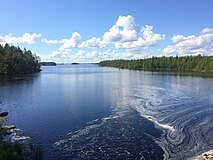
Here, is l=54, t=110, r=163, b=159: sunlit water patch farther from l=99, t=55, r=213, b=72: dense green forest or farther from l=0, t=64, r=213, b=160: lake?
l=99, t=55, r=213, b=72: dense green forest

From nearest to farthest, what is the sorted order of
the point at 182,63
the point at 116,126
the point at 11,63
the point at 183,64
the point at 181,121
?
1. the point at 116,126
2. the point at 181,121
3. the point at 11,63
4. the point at 183,64
5. the point at 182,63

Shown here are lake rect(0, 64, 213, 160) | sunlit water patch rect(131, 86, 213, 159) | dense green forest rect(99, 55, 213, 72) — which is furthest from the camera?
dense green forest rect(99, 55, 213, 72)

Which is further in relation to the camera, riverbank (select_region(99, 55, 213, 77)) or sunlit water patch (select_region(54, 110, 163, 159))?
riverbank (select_region(99, 55, 213, 77))

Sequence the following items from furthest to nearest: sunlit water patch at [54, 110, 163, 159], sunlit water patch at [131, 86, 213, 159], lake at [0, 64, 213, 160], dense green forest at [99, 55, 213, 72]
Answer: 1. dense green forest at [99, 55, 213, 72]
2. sunlit water patch at [131, 86, 213, 159]
3. lake at [0, 64, 213, 160]
4. sunlit water patch at [54, 110, 163, 159]

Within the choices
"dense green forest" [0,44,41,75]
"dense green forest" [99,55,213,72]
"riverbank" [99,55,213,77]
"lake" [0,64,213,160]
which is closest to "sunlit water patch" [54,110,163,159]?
"lake" [0,64,213,160]

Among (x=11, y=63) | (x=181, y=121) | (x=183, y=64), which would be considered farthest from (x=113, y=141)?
(x=183, y=64)

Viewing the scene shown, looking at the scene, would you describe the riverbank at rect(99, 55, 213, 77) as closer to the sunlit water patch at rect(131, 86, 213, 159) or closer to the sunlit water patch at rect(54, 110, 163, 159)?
the sunlit water patch at rect(131, 86, 213, 159)

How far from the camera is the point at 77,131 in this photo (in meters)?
28.6

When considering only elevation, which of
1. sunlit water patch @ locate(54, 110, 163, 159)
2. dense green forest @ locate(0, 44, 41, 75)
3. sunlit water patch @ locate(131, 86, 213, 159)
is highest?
dense green forest @ locate(0, 44, 41, 75)

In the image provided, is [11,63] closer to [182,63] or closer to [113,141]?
[113,141]

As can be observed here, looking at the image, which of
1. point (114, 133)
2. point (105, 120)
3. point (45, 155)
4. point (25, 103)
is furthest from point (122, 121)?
point (25, 103)

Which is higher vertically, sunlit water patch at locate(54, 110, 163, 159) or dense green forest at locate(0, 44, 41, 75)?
dense green forest at locate(0, 44, 41, 75)

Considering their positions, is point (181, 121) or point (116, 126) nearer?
point (116, 126)

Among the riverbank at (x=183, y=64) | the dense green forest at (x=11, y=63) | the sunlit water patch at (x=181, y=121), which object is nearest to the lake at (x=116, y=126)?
the sunlit water patch at (x=181, y=121)
